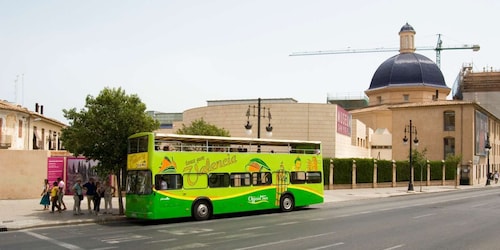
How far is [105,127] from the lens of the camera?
2314 centimetres

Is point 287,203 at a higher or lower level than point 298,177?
lower

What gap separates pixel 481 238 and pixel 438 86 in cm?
7418

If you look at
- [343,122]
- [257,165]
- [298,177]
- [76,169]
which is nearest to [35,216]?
[76,169]

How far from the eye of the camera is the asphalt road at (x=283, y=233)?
15193 mm

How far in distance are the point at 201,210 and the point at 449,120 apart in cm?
5893

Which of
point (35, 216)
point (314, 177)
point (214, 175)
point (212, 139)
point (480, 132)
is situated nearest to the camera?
point (35, 216)

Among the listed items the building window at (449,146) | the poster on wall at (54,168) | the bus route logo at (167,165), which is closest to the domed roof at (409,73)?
the building window at (449,146)

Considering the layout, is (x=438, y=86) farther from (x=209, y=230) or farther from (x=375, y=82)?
(x=209, y=230)

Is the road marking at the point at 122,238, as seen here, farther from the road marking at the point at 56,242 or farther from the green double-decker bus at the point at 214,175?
the green double-decker bus at the point at 214,175

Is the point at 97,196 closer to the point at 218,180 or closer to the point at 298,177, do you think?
the point at 218,180

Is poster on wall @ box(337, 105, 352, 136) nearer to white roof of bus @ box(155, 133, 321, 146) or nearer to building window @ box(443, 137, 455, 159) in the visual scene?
building window @ box(443, 137, 455, 159)

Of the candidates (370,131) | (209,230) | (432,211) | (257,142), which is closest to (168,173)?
(209,230)

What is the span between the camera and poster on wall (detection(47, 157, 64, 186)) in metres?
31.0

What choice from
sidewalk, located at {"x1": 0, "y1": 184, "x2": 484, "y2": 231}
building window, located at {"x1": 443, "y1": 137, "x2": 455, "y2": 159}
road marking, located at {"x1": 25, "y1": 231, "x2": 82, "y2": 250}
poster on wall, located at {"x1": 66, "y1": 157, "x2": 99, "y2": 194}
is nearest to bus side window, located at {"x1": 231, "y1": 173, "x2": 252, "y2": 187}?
sidewalk, located at {"x1": 0, "y1": 184, "x2": 484, "y2": 231}
